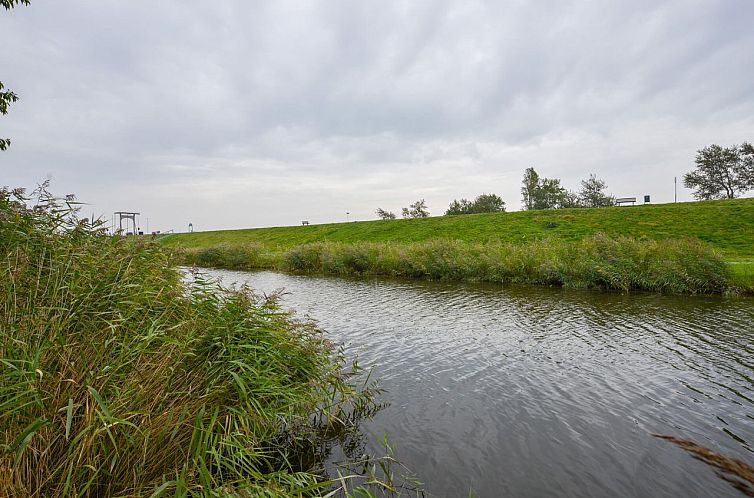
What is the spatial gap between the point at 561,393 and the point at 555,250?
20.1m

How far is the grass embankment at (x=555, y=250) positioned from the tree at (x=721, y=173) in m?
35.7

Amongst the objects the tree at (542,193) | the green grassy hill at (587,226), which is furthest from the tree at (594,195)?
the green grassy hill at (587,226)

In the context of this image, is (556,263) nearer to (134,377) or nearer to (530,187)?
(134,377)

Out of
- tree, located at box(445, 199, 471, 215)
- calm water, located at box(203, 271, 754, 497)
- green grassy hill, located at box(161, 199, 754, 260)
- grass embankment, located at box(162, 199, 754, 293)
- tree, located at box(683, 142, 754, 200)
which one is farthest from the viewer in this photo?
tree, located at box(445, 199, 471, 215)

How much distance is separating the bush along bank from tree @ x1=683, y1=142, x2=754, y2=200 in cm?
6453

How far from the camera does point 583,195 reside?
94.5m

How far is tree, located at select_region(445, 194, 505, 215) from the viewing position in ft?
298

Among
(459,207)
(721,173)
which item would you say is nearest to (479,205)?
(459,207)

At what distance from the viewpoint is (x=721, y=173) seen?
73500 mm

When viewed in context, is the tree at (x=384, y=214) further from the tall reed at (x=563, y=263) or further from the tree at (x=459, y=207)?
the tall reed at (x=563, y=263)

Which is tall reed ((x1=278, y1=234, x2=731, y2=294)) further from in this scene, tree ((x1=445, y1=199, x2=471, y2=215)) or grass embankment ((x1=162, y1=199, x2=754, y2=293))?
tree ((x1=445, y1=199, x2=471, y2=215))

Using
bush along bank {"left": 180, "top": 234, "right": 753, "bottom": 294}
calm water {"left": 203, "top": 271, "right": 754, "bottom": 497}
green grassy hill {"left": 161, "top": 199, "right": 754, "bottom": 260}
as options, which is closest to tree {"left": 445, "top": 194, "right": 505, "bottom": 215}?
green grassy hill {"left": 161, "top": 199, "right": 754, "bottom": 260}

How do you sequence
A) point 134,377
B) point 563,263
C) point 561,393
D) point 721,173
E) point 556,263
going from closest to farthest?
point 134,377, point 561,393, point 563,263, point 556,263, point 721,173

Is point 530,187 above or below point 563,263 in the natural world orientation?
above
